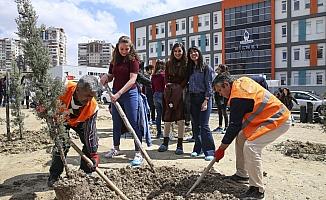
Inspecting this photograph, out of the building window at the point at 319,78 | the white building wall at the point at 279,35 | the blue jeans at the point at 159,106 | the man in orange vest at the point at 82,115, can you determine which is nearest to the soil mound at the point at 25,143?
the blue jeans at the point at 159,106

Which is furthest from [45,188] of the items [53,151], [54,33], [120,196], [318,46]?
[318,46]

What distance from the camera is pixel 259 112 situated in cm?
409

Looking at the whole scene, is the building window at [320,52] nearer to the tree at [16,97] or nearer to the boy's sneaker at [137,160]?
the tree at [16,97]

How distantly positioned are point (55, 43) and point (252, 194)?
8.94 feet

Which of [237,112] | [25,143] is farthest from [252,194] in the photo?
[25,143]

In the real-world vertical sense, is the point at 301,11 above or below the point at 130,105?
above

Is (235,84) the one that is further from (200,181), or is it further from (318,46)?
(318,46)

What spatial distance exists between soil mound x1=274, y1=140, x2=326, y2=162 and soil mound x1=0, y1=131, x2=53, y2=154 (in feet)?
14.5

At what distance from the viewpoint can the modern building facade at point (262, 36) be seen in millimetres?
44719

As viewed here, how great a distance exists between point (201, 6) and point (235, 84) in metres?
53.8

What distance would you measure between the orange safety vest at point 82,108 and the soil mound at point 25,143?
3072 mm

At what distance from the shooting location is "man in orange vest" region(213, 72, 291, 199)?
13.1 feet

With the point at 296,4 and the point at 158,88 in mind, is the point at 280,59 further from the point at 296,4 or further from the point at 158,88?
the point at 158,88

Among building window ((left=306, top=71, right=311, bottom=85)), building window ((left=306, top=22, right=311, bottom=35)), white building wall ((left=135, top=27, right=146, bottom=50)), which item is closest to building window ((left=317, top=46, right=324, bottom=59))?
building window ((left=306, top=71, right=311, bottom=85))
